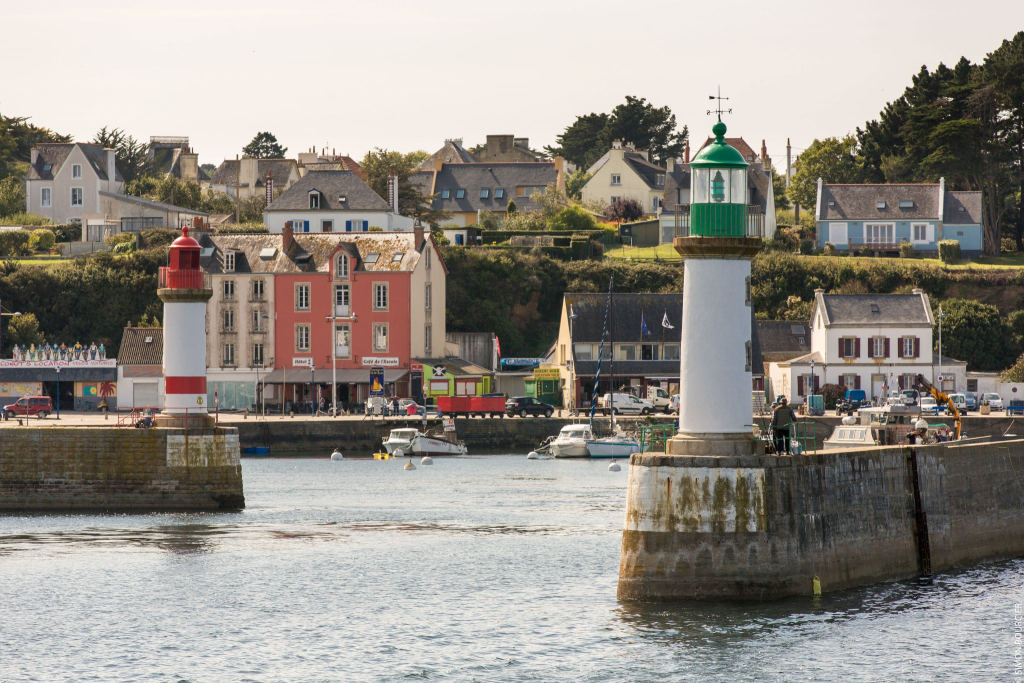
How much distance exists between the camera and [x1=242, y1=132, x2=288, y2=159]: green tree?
15962 cm

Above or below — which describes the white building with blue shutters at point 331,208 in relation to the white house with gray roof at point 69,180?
below

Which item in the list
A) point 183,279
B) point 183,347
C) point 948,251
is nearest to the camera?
point 183,279

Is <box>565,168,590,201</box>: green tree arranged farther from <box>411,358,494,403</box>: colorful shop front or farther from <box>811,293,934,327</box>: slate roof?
<box>811,293,934,327</box>: slate roof

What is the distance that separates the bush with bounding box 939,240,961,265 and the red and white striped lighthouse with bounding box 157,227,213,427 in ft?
229

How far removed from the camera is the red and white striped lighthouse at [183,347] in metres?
41.3

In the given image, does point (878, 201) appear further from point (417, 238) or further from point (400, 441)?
point (400, 441)

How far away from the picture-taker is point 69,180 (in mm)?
111500

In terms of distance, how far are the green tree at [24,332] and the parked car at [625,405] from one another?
3533 cm

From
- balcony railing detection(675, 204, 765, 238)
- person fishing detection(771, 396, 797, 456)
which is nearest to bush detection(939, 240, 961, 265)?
person fishing detection(771, 396, 797, 456)

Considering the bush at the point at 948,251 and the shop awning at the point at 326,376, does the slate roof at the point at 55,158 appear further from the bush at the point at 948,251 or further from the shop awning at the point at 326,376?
the bush at the point at 948,251

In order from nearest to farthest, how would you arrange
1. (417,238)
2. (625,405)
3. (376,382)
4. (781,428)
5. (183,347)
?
(781,428)
(183,347)
(625,405)
(376,382)
(417,238)

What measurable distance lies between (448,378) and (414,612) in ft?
166

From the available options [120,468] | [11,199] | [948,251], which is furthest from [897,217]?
[120,468]

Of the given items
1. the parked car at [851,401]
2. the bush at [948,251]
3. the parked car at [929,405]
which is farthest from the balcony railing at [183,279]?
the bush at [948,251]
